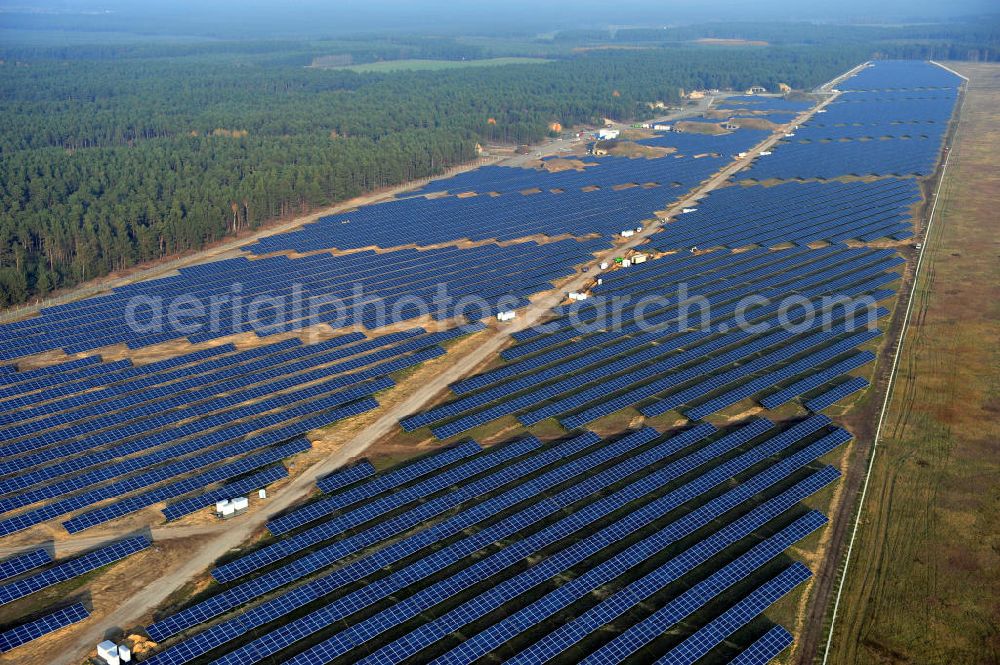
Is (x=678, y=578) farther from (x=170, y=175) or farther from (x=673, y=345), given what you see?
(x=170, y=175)

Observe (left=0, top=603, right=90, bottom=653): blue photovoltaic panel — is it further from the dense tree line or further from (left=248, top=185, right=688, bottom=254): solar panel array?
(left=248, top=185, right=688, bottom=254): solar panel array

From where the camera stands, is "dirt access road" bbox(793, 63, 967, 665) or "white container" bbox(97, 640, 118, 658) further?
"dirt access road" bbox(793, 63, 967, 665)

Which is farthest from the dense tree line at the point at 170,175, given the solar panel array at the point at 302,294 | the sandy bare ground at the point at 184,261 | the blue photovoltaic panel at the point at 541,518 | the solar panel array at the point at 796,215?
the blue photovoltaic panel at the point at 541,518

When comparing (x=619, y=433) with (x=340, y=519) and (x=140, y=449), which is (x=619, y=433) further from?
(x=140, y=449)

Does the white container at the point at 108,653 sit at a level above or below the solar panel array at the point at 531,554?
above

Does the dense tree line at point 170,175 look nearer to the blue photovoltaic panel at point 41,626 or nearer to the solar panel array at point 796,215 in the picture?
the solar panel array at point 796,215

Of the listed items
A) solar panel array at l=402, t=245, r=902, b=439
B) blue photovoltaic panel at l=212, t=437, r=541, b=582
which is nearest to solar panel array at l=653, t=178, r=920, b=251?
solar panel array at l=402, t=245, r=902, b=439

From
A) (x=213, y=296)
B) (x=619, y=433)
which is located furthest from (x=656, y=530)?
(x=213, y=296)
